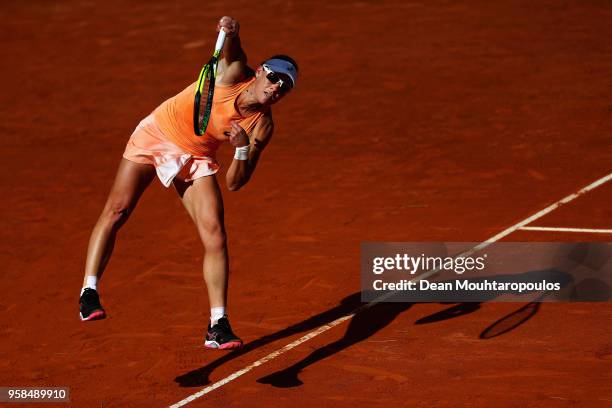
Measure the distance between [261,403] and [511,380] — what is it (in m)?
1.90

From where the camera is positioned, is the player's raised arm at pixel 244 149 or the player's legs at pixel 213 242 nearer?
the player's raised arm at pixel 244 149

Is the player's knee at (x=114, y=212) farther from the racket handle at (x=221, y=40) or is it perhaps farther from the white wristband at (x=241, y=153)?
the racket handle at (x=221, y=40)

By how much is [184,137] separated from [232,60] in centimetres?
69

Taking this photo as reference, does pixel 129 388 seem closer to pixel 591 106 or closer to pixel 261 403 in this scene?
pixel 261 403

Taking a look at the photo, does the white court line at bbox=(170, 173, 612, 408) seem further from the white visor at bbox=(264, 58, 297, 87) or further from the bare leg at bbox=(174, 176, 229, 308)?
the white visor at bbox=(264, 58, 297, 87)

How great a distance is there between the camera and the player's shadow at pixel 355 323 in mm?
9070

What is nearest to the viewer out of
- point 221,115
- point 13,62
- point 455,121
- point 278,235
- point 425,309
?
point 221,115

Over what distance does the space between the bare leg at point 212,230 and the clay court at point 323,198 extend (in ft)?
2.80

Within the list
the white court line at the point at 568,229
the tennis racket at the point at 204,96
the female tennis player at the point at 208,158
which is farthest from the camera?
the white court line at the point at 568,229

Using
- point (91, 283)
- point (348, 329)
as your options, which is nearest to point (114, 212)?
point (91, 283)

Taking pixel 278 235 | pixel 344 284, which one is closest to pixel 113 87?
pixel 278 235

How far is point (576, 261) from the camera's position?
11.0 m

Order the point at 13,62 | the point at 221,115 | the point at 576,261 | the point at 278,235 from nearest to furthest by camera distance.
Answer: the point at 221,115 → the point at 576,261 → the point at 278,235 → the point at 13,62

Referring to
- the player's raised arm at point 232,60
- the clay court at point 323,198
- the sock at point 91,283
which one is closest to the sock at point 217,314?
the clay court at point 323,198
